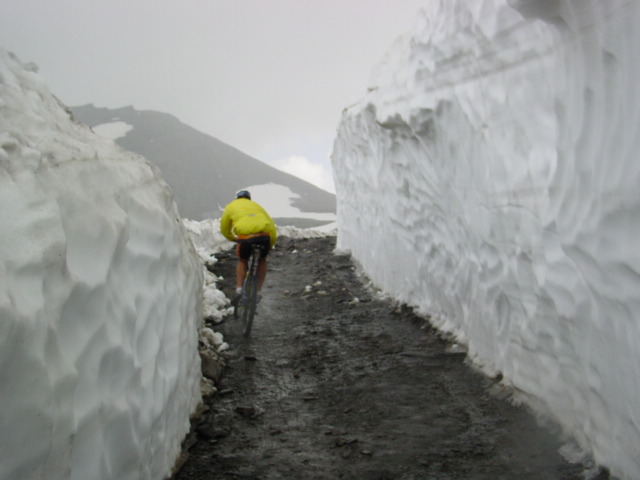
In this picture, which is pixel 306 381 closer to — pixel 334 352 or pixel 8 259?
pixel 334 352

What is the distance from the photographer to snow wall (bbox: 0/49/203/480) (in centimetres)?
194

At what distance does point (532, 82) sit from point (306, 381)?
294cm

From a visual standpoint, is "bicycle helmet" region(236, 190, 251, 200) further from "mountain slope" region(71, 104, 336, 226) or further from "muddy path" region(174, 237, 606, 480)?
"mountain slope" region(71, 104, 336, 226)

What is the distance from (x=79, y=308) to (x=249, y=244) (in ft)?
13.1

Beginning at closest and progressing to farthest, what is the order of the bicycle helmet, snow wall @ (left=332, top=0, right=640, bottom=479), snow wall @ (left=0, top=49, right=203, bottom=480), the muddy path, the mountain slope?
snow wall @ (left=0, top=49, right=203, bottom=480), snow wall @ (left=332, top=0, right=640, bottom=479), the muddy path, the bicycle helmet, the mountain slope

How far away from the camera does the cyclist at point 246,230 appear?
6.38 meters

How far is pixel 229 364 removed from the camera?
211 inches

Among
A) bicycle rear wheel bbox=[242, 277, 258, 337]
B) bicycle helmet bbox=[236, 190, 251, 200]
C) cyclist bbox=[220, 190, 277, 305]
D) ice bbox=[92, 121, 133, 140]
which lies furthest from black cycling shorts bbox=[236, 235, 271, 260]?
ice bbox=[92, 121, 133, 140]

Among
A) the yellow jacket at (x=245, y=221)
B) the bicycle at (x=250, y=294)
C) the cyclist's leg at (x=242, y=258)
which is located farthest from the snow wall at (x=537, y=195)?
the cyclist's leg at (x=242, y=258)

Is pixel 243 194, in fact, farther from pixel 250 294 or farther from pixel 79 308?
pixel 79 308

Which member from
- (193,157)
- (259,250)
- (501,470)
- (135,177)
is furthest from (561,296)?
(193,157)

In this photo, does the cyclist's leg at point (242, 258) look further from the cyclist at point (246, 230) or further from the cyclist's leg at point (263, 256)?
the cyclist's leg at point (263, 256)

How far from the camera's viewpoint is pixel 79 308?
2414mm

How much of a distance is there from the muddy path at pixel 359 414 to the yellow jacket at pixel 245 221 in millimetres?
1116
